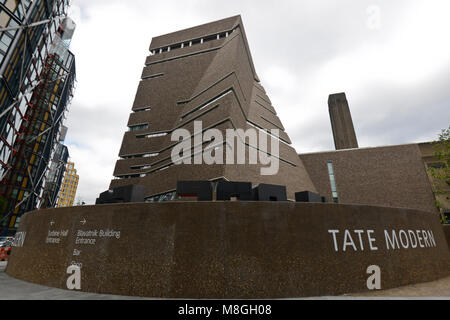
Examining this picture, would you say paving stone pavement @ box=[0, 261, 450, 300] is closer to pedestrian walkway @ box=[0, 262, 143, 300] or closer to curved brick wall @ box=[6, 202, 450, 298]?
pedestrian walkway @ box=[0, 262, 143, 300]

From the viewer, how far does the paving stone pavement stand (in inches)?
246

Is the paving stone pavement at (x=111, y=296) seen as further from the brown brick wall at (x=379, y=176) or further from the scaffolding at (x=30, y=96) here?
the brown brick wall at (x=379, y=176)

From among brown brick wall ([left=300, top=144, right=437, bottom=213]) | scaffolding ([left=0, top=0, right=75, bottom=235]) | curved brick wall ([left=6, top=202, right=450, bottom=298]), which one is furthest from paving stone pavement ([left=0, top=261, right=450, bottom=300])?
brown brick wall ([left=300, top=144, right=437, bottom=213])

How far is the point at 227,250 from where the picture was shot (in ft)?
21.7

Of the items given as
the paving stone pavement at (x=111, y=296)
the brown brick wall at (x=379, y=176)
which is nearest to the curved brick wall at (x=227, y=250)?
the paving stone pavement at (x=111, y=296)

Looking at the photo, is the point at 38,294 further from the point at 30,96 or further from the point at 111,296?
the point at 30,96

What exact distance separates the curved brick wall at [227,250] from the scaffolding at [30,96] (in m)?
27.3

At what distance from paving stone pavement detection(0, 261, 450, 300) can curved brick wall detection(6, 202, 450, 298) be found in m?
0.28

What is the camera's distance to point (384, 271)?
7395 millimetres

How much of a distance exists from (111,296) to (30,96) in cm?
4497

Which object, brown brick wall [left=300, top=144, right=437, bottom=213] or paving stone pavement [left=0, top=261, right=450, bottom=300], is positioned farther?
brown brick wall [left=300, top=144, right=437, bottom=213]

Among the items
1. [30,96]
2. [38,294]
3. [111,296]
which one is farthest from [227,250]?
[30,96]
